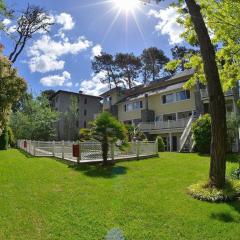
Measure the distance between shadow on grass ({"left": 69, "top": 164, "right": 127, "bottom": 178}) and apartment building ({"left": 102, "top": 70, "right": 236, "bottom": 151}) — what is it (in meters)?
14.0

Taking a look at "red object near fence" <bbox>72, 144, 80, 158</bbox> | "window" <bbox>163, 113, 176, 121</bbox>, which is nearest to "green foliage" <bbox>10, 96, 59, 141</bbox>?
"window" <bbox>163, 113, 176, 121</bbox>

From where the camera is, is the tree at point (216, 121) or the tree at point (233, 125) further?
the tree at point (233, 125)

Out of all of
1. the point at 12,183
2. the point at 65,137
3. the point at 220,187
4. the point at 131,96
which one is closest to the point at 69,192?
the point at 12,183

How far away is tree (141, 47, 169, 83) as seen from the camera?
2357 inches

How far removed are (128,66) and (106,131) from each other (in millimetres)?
44177

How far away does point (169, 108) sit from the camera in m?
39.6

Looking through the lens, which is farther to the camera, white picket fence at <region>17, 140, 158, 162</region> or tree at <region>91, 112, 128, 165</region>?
white picket fence at <region>17, 140, 158, 162</region>

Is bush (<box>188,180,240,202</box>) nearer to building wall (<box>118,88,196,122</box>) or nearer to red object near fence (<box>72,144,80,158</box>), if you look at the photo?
red object near fence (<box>72,144,80,158</box>)

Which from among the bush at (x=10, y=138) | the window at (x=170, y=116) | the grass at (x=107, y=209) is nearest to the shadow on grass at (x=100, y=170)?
the grass at (x=107, y=209)

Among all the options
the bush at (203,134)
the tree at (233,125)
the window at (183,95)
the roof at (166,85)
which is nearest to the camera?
the tree at (233,125)

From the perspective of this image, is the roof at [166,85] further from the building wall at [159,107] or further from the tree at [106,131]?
the tree at [106,131]

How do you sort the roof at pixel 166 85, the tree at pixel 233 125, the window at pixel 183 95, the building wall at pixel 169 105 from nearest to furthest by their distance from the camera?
the tree at pixel 233 125 < the building wall at pixel 169 105 < the window at pixel 183 95 < the roof at pixel 166 85

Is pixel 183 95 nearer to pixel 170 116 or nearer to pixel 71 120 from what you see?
pixel 170 116

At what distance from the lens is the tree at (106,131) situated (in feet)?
57.0
